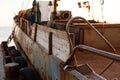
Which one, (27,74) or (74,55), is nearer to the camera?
(74,55)

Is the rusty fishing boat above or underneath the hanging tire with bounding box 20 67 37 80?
above

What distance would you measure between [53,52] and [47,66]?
2.21 feet

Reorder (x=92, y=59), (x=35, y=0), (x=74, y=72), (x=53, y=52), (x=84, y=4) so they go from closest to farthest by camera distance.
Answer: (x=74, y=72), (x=53, y=52), (x=92, y=59), (x=84, y=4), (x=35, y=0)

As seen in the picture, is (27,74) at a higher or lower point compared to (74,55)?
lower

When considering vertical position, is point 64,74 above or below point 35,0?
below

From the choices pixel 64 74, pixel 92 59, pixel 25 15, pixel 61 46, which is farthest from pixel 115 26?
pixel 25 15

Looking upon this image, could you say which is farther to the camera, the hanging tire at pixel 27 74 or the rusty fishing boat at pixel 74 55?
the hanging tire at pixel 27 74

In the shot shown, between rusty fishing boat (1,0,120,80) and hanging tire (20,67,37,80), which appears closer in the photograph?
rusty fishing boat (1,0,120,80)

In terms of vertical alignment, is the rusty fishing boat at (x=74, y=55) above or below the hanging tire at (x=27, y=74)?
above

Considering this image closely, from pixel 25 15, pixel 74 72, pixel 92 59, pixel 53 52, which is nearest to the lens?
pixel 74 72

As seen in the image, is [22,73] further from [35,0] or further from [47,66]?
[35,0]

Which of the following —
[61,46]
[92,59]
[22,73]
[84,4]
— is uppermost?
[84,4]

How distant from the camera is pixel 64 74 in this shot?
19.2 ft

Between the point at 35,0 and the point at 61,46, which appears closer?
the point at 61,46
